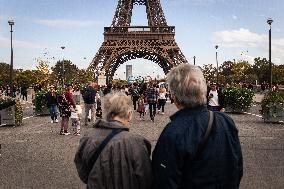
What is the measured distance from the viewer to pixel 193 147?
2771 mm

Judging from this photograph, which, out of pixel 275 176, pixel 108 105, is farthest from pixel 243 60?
pixel 108 105

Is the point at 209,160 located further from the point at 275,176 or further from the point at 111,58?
the point at 111,58

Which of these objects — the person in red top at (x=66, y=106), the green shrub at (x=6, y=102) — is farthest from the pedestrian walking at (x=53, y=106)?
the person in red top at (x=66, y=106)

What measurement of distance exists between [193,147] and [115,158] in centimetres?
68

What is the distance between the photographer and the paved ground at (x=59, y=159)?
24.1ft

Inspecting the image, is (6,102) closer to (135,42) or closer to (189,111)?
(189,111)

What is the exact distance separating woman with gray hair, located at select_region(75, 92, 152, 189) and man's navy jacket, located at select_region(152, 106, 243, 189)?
270 millimetres

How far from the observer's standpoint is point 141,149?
10.6 ft

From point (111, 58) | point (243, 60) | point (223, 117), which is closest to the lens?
point (223, 117)

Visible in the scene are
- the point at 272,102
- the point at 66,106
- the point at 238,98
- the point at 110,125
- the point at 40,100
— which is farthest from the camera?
the point at 238,98

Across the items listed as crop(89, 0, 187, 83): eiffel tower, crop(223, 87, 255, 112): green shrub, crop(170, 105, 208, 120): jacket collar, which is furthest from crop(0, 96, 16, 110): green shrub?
crop(89, 0, 187, 83): eiffel tower

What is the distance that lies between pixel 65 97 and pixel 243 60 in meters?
63.2

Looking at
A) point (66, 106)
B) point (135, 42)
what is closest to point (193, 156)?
point (66, 106)

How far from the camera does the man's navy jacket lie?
276cm
